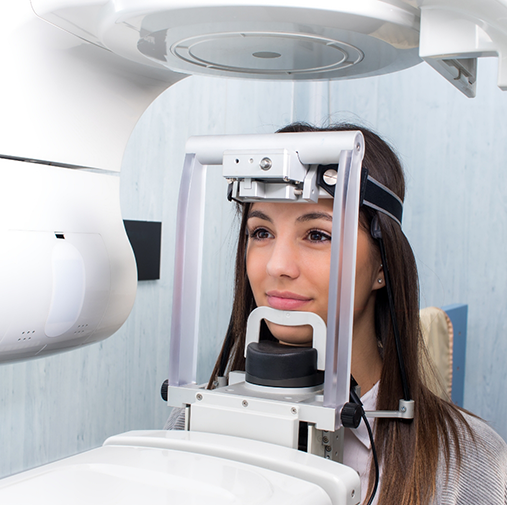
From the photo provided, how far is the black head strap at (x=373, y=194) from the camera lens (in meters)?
0.76

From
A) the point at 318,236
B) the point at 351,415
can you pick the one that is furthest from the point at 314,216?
the point at 351,415

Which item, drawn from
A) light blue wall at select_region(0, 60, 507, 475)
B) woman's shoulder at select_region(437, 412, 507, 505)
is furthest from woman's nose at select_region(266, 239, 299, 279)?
light blue wall at select_region(0, 60, 507, 475)

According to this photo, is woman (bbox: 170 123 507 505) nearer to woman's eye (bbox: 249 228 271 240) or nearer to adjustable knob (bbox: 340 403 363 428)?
woman's eye (bbox: 249 228 271 240)

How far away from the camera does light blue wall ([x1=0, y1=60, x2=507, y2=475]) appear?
1896 mm

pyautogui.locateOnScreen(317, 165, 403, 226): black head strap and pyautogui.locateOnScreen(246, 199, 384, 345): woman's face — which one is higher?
pyautogui.locateOnScreen(317, 165, 403, 226): black head strap

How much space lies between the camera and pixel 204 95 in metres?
2.24

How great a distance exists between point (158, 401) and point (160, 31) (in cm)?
167

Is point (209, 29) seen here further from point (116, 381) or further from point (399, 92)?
point (399, 92)

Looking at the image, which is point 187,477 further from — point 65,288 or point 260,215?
point 260,215

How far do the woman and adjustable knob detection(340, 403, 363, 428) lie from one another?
8.3 inches

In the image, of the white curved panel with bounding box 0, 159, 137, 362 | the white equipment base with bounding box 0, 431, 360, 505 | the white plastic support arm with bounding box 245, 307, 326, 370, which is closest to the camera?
the white equipment base with bounding box 0, 431, 360, 505

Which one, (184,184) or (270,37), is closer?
(270,37)

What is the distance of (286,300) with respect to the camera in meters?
0.90

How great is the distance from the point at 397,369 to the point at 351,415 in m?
0.40
